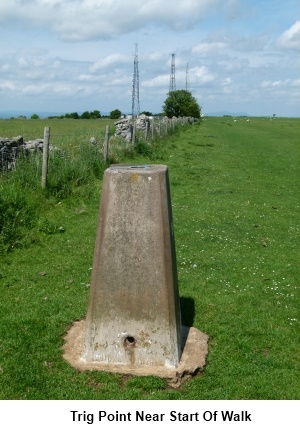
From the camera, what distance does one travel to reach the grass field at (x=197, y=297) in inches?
186

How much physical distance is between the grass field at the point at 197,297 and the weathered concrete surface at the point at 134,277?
0.95 feet

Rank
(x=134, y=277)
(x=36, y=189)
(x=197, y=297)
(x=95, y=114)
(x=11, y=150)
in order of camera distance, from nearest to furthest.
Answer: (x=134, y=277), (x=197, y=297), (x=36, y=189), (x=11, y=150), (x=95, y=114)

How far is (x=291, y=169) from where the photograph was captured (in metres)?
20.4

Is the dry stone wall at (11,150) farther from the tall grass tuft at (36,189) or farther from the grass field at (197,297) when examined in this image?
the grass field at (197,297)

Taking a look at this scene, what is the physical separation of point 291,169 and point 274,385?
1661cm

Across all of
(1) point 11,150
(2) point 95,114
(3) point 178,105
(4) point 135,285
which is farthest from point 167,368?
(2) point 95,114

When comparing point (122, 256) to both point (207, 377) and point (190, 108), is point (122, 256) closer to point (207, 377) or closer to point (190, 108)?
point (207, 377)

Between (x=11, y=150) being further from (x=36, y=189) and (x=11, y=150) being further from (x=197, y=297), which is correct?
(x=197, y=297)

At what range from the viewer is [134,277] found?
16.0 ft

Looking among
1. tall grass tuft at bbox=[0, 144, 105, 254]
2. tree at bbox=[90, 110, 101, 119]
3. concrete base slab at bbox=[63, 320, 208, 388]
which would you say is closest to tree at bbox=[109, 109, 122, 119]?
tree at bbox=[90, 110, 101, 119]

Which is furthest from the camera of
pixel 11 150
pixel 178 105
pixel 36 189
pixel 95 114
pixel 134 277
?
pixel 95 114

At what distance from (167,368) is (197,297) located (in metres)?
1.87

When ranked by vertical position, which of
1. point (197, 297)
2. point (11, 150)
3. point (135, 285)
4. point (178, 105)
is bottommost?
point (197, 297)
